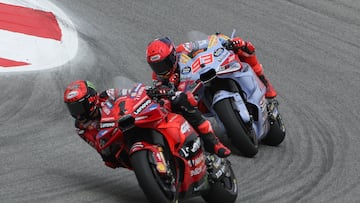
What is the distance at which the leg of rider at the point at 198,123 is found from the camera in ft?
26.6

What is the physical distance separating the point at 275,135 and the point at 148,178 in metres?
3.91

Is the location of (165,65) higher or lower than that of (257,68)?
higher

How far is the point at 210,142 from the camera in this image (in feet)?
27.1

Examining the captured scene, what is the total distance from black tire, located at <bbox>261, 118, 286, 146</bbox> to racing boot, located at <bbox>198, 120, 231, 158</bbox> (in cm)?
266

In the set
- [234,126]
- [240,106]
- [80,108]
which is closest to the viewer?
[80,108]

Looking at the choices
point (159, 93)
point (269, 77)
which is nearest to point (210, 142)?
point (159, 93)

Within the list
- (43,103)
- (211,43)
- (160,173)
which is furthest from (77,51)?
(160,173)

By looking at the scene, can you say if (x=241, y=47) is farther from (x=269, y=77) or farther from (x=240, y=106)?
(x=269, y=77)

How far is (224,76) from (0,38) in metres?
3.49

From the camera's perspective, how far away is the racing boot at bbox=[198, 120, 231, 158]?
819cm

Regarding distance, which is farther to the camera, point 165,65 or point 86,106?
point 165,65

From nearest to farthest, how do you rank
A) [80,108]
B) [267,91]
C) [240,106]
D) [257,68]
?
[80,108]
[240,106]
[257,68]
[267,91]

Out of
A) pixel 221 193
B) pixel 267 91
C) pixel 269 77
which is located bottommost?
pixel 269 77

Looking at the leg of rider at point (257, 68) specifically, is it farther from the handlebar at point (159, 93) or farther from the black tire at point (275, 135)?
the handlebar at point (159, 93)
